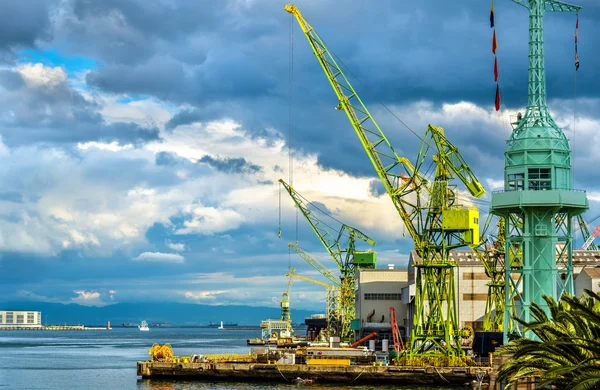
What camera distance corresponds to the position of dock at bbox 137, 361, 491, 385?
104 metres

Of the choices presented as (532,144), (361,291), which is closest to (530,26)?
(532,144)

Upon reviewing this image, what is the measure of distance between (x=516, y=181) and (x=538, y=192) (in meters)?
3.18

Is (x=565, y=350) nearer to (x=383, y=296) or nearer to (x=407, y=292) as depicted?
(x=407, y=292)

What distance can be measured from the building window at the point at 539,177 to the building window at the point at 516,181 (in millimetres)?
743

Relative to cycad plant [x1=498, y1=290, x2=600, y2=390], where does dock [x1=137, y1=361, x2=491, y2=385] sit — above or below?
below

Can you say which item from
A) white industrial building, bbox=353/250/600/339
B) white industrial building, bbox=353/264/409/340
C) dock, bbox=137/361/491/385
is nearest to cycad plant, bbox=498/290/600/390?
dock, bbox=137/361/491/385

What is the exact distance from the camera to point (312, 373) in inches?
4363

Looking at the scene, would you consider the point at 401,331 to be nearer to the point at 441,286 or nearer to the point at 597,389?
the point at 441,286

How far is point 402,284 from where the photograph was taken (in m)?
175

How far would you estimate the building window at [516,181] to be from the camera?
281 feet

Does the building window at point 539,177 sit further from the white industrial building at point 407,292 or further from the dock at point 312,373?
the white industrial building at point 407,292

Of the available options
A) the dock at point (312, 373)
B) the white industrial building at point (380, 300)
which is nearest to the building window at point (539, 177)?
the dock at point (312, 373)

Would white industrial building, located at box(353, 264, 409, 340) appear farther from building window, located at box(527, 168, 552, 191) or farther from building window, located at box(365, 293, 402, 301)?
building window, located at box(527, 168, 552, 191)

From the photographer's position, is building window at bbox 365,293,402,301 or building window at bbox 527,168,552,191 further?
building window at bbox 365,293,402,301
